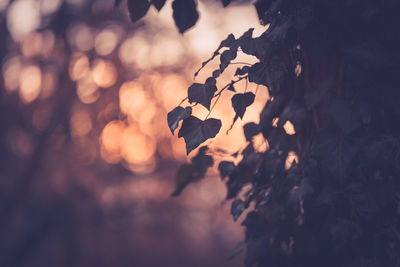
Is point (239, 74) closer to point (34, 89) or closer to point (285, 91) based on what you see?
point (285, 91)

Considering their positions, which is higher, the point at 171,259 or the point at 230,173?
the point at 171,259

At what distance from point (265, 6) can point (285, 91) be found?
0.75 ft

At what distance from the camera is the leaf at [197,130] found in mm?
782

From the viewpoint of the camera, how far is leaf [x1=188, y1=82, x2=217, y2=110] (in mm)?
809

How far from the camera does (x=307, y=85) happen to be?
3.10 ft

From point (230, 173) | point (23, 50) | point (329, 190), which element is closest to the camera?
point (329, 190)

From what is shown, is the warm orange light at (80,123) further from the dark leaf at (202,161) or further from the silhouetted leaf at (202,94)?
the silhouetted leaf at (202,94)

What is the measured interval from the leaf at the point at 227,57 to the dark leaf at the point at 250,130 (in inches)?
10.4

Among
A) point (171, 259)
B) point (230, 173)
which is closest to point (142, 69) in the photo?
point (171, 259)

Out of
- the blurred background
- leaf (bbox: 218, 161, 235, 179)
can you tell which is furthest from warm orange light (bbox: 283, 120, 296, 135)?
the blurred background

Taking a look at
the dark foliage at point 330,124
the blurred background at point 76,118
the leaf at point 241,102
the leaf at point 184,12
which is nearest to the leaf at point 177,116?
the dark foliage at point 330,124

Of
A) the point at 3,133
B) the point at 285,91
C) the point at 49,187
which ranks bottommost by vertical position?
the point at 285,91

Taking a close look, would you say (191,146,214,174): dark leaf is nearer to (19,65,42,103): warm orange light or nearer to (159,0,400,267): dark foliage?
(159,0,400,267): dark foliage

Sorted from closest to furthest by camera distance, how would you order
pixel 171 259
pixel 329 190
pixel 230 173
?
pixel 329 190, pixel 230 173, pixel 171 259
